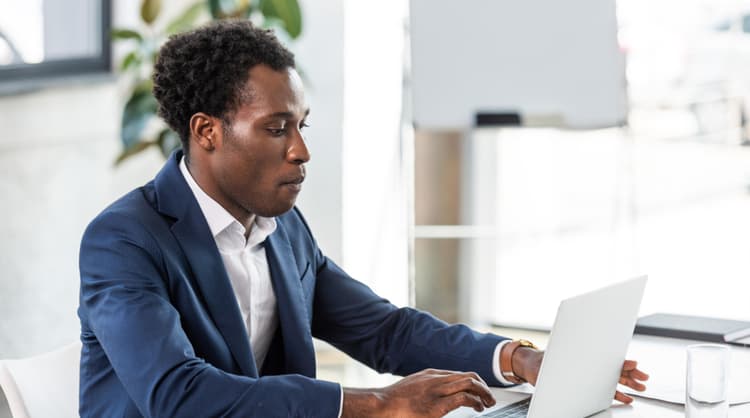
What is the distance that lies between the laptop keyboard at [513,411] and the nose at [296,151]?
0.52 meters

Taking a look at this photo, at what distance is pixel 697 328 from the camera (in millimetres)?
2293

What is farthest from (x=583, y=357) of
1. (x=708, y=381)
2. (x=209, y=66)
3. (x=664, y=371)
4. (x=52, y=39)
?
(x=52, y=39)

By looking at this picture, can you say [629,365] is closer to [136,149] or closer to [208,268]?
[208,268]

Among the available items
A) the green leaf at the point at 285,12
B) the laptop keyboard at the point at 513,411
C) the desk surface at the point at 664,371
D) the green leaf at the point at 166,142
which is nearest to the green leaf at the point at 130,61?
the green leaf at the point at 166,142

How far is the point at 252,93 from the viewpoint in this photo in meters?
1.83

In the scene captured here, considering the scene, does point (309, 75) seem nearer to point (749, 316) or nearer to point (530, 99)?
point (530, 99)

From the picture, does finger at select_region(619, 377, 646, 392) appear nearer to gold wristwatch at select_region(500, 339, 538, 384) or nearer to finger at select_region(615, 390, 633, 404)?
finger at select_region(615, 390, 633, 404)

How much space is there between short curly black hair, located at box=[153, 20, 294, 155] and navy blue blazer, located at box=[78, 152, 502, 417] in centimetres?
10

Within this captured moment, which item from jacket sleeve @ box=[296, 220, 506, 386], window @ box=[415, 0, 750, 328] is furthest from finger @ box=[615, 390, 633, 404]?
window @ box=[415, 0, 750, 328]

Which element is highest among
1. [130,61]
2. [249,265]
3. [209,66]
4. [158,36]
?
[158,36]

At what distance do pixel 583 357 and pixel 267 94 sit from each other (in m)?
0.68

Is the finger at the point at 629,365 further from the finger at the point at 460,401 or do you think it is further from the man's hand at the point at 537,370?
the finger at the point at 460,401

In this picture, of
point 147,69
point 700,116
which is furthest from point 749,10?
point 147,69

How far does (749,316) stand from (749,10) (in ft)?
4.23
